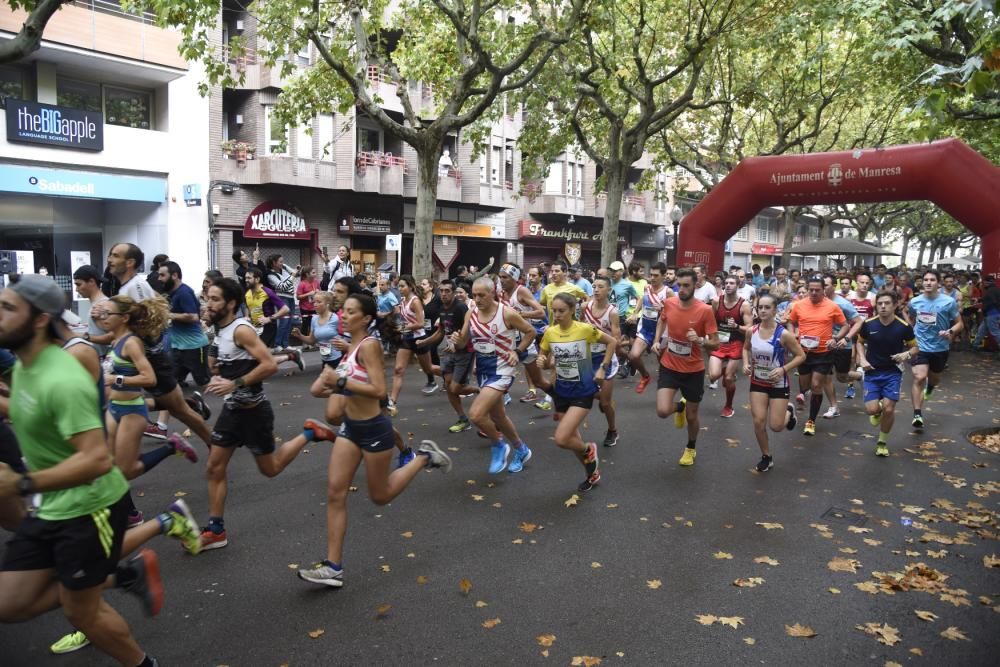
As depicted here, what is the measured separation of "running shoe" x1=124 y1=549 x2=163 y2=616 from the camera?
3.40 meters

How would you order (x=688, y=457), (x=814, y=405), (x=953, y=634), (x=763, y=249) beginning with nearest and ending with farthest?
1. (x=953, y=634)
2. (x=688, y=457)
3. (x=814, y=405)
4. (x=763, y=249)

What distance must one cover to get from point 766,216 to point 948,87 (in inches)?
2336

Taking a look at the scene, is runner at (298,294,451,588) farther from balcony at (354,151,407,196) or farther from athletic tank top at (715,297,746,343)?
balcony at (354,151,407,196)

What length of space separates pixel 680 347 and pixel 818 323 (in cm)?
270

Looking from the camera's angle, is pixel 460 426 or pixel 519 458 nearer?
pixel 519 458

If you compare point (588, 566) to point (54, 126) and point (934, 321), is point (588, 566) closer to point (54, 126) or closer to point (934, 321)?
point (934, 321)

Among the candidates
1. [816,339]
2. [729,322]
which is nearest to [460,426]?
[729,322]

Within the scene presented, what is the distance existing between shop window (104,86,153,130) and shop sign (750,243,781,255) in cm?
4718

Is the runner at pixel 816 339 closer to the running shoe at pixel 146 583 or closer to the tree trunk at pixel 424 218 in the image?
the running shoe at pixel 146 583

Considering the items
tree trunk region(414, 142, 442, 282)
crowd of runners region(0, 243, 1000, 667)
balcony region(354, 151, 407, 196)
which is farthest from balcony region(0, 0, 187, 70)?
crowd of runners region(0, 243, 1000, 667)

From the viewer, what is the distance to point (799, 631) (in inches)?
159

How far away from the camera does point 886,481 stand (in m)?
7.09

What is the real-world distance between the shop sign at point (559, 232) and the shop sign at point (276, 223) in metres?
12.5

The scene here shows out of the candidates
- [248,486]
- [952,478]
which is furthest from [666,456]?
[248,486]
